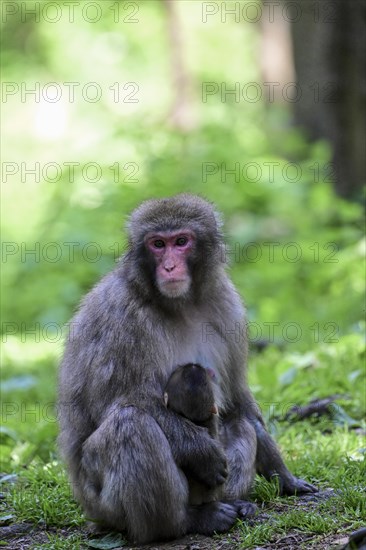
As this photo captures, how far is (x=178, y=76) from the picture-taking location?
811 inches

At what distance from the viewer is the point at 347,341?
7.57 m

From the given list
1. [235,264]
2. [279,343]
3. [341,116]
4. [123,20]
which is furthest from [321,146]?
[123,20]

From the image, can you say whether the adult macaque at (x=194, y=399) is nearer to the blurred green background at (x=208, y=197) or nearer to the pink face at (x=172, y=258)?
the pink face at (x=172, y=258)

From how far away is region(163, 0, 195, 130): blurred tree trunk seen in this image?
19.5 metres

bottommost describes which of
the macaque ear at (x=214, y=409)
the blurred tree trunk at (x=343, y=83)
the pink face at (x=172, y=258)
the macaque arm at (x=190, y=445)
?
the macaque arm at (x=190, y=445)

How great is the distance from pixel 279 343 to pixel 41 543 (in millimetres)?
4460

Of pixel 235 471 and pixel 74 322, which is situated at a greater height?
pixel 74 322

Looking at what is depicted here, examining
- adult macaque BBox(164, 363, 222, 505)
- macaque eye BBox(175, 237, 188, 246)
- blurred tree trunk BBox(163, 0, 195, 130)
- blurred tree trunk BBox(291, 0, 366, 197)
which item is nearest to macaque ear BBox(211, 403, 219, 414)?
adult macaque BBox(164, 363, 222, 505)

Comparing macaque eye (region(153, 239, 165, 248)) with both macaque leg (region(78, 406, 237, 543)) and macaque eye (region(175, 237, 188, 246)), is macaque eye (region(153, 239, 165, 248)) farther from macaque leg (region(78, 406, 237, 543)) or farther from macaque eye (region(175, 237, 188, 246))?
macaque leg (region(78, 406, 237, 543))

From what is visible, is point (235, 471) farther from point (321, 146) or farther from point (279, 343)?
point (321, 146)

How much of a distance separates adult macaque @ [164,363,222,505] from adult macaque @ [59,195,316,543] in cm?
6

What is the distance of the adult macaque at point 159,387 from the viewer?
181 inches

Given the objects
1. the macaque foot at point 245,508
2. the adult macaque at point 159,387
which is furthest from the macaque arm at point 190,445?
the macaque foot at point 245,508

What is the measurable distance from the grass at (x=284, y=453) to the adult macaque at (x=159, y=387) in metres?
0.21
